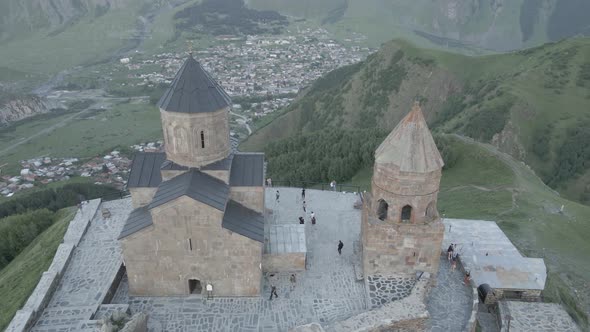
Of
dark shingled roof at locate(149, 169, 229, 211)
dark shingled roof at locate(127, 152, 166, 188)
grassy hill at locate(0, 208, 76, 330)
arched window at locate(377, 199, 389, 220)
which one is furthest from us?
grassy hill at locate(0, 208, 76, 330)

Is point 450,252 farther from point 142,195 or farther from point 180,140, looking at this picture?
point 142,195

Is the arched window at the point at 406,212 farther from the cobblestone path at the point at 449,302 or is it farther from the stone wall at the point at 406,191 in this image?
the cobblestone path at the point at 449,302

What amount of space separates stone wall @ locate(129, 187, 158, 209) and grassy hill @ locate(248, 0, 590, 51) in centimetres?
14768

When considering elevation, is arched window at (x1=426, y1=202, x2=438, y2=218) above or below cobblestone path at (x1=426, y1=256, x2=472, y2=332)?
above

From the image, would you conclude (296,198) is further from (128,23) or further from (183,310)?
(128,23)

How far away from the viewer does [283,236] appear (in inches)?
672

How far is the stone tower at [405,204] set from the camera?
14.6 m

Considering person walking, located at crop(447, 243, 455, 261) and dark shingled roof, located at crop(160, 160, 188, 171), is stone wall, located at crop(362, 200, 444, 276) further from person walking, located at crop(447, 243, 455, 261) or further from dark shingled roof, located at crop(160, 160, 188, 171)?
dark shingled roof, located at crop(160, 160, 188, 171)

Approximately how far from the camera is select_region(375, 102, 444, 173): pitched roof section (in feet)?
47.4

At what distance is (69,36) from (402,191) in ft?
533

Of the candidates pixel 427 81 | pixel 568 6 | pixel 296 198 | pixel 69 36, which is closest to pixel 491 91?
pixel 427 81

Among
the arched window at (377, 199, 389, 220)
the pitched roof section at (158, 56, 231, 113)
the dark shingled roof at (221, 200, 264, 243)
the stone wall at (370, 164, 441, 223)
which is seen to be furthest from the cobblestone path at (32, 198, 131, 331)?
the stone wall at (370, 164, 441, 223)

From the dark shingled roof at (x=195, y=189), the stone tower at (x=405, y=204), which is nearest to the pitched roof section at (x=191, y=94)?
the dark shingled roof at (x=195, y=189)

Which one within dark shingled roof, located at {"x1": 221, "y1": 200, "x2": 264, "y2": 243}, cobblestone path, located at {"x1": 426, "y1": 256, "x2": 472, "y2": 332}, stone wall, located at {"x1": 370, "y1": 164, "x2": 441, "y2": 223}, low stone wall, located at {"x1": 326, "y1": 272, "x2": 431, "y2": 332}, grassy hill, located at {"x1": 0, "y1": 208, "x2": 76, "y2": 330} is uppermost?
stone wall, located at {"x1": 370, "y1": 164, "x2": 441, "y2": 223}
